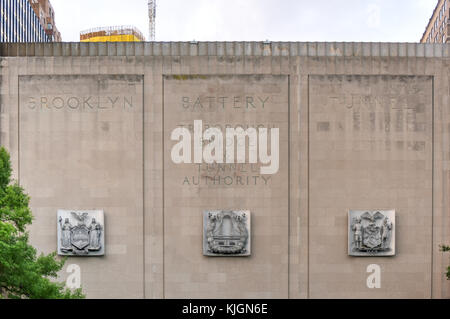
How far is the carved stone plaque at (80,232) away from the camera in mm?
15984

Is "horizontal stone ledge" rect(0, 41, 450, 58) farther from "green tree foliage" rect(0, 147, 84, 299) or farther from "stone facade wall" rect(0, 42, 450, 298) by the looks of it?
"green tree foliage" rect(0, 147, 84, 299)

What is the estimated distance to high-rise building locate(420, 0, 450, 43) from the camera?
58.5 metres

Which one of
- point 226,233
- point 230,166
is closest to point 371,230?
point 226,233

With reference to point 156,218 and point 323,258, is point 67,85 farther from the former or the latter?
point 323,258

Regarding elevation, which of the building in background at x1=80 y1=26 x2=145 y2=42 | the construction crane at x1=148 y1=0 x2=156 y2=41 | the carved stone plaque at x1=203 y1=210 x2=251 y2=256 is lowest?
the carved stone plaque at x1=203 y1=210 x2=251 y2=256

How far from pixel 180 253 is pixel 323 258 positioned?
20.3ft

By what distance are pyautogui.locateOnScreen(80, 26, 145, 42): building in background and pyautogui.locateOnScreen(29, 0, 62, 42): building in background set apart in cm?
4819

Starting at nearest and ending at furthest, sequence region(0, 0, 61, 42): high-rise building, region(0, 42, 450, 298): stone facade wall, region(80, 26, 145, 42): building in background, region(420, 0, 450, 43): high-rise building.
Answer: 1. region(0, 42, 450, 298): stone facade wall
2. region(80, 26, 145, 42): building in background
3. region(0, 0, 61, 42): high-rise building
4. region(420, 0, 450, 43): high-rise building

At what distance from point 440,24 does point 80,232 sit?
2667 inches

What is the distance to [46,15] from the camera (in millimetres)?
72812

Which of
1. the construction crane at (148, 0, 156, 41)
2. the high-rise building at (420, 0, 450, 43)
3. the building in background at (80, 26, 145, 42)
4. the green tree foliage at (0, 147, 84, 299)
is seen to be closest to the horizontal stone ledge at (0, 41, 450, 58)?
the green tree foliage at (0, 147, 84, 299)

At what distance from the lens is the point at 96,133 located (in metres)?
16.3

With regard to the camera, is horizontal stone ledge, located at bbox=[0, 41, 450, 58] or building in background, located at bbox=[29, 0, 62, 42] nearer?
horizontal stone ledge, located at bbox=[0, 41, 450, 58]

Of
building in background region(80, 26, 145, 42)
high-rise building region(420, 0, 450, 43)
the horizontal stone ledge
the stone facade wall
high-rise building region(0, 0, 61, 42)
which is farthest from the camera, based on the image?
high-rise building region(420, 0, 450, 43)
